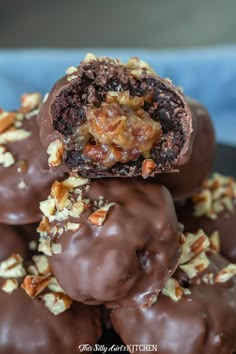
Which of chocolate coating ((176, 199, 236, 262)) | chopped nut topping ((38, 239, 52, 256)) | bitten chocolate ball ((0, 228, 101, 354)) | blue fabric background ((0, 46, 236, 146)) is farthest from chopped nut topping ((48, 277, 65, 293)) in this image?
blue fabric background ((0, 46, 236, 146))

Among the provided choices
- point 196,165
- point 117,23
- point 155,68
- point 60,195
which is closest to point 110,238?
point 60,195

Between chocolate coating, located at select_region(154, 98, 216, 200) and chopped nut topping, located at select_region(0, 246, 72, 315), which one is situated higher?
chocolate coating, located at select_region(154, 98, 216, 200)

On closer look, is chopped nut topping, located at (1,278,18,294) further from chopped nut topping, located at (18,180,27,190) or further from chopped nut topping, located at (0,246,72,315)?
chopped nut topping, located at (18,180,27,190)

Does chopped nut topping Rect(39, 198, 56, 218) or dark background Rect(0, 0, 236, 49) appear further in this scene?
dark background Rect(0, 0, 236, 49)

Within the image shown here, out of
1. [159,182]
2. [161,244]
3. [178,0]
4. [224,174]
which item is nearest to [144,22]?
[178,0]

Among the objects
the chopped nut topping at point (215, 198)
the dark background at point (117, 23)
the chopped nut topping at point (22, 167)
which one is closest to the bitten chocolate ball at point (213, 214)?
the chopped nut topping at point (215, 198)

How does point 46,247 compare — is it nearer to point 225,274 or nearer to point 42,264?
point 42,264

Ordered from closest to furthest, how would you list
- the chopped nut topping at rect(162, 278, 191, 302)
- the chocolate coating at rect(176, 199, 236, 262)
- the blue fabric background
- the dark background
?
the chopped nut topping at rect(162, 278, 191, 302) < the chocolate coating at rect(176, 199, 236, 262) < the blue fabric background < the dark background
